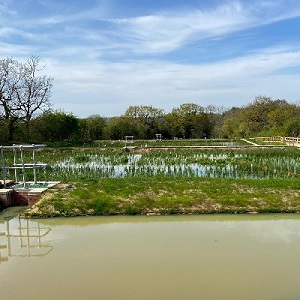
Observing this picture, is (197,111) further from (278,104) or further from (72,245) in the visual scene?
(72,245)

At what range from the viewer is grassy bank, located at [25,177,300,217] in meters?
11.2

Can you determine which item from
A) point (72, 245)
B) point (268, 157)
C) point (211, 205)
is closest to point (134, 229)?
point (72, 245)

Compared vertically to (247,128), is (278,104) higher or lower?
higher

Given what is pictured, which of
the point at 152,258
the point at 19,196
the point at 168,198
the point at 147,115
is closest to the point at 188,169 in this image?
the point at 168,198

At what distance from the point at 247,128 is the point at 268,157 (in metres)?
33.6

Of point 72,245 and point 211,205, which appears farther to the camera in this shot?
→ point 211,205

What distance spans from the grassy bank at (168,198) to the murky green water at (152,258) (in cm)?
57

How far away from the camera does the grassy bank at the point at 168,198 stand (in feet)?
36.7

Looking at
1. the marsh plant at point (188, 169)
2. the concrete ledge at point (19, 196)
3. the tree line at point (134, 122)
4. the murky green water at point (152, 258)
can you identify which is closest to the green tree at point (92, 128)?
the tree line at point (134, 122)

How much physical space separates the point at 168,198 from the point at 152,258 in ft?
14.4

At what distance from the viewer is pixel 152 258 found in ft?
24.5

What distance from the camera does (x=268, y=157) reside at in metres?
24.8

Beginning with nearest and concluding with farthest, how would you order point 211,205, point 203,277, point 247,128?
1. point 203,277
2. point 211,205
3. point 247,128

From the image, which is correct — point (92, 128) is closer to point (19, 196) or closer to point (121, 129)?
point (121, 129)
